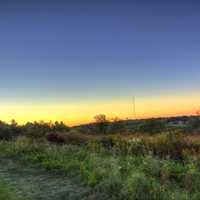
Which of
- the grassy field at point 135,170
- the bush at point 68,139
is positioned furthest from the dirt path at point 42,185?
the bush at point 68,139

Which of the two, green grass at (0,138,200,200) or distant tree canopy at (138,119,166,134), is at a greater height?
distant tree canopy at (138,119,166,134)

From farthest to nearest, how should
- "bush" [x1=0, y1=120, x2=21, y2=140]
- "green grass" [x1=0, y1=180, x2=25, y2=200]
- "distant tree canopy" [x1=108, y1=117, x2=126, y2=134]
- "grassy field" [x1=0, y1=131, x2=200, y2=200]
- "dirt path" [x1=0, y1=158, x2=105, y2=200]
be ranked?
"distant tree canopy" [x1=108, y1=117, x2=126, y2=134] → "bush" [x1=0, y1=120, x2=21, y2=140] → "green grass" [x1=0, y1=180, x2=25, y2=200] → "dirt path" [x1=0, y1=158, x2=105, y2=200] → "grassy field" [x1=0, y1=131, x2=200, y2=200]

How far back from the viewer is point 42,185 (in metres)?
11.1

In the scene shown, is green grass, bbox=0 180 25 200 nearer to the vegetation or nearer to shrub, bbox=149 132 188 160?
the vegetation

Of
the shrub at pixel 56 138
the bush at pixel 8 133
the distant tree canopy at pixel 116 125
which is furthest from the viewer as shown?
the distant tree canopy at pixel 116 125

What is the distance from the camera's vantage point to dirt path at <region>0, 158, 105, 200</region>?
9.56m

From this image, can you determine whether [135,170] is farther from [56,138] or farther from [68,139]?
[56,138]

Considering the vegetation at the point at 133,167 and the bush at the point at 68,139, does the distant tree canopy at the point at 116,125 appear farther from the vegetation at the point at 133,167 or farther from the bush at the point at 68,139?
the vegetation at the point at 133,167

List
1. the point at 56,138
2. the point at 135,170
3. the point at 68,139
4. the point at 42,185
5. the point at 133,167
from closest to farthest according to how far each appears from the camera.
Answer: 1. the point at 135,170
2. the point at 133,167
3. the point at 42,185
4. the point at 68,139
5. the point at 56,138

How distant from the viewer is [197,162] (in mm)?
11109

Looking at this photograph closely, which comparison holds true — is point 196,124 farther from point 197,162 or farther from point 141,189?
point 141,189

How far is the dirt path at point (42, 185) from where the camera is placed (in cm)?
956

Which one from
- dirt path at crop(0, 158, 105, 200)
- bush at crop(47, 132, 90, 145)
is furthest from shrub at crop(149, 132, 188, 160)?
bush at crop(47, 132, 90, 145)

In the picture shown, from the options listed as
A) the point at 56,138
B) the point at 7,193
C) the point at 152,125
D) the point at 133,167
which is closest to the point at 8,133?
the point at 56,138
